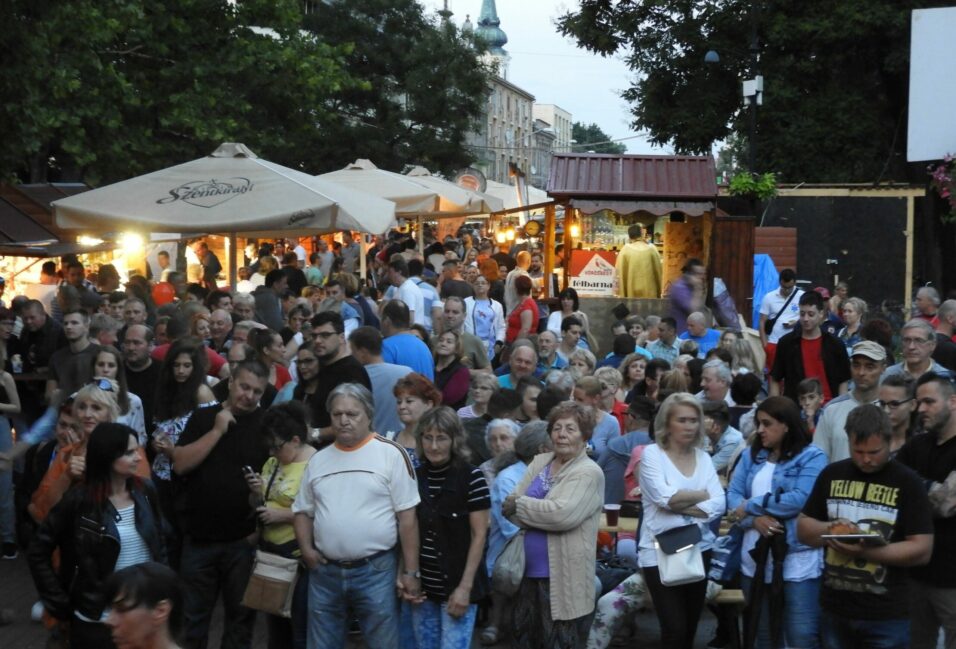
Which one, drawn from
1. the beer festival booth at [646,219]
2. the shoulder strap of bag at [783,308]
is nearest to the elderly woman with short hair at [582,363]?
the shoulder strap of bag at [783,308]

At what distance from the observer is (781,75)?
3466 centimetres

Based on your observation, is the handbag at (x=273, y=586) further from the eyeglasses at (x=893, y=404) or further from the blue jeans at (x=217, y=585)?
the eyeglasses at (x=893, y=404)

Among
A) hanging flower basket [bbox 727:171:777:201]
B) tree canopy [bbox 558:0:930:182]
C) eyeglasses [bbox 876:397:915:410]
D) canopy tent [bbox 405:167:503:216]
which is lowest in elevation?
eyeglasses [bbox 876:397:915:410]

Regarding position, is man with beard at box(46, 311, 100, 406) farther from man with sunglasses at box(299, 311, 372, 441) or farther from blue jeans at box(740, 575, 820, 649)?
blue jeans at box(740, 575, 820, 649)

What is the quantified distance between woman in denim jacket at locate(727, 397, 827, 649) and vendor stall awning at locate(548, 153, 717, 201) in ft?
43.3

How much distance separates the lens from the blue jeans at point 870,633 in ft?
19.5

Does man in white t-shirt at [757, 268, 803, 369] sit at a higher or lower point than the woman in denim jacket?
higher

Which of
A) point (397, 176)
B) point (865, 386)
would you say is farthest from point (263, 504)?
point (397, 176)

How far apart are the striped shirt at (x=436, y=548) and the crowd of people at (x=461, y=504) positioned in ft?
0.04

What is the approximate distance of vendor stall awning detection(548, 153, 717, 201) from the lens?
66.1ft

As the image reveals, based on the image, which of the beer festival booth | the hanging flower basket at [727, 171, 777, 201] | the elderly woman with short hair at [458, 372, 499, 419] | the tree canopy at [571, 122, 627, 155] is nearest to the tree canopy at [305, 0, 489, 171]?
the hanging flower basket at [727, 171, 777, 201]

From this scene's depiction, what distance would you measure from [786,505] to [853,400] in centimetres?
153

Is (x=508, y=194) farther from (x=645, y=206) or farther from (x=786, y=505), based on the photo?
(x=786, y=505)

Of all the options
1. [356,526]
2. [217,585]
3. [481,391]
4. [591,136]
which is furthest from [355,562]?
[591,136]
